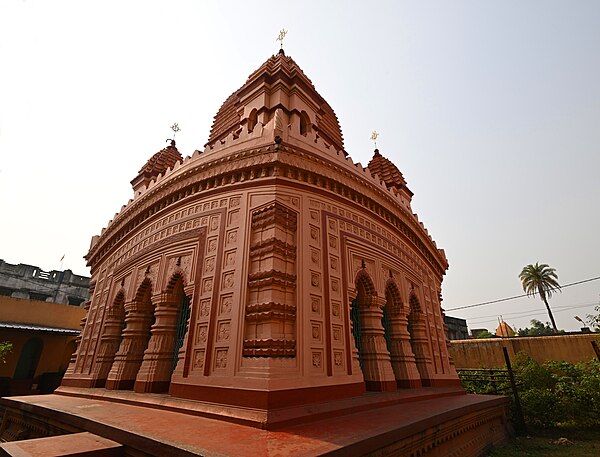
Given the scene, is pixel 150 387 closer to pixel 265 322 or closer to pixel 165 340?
pixel 165 340

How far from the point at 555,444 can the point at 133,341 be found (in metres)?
11.2

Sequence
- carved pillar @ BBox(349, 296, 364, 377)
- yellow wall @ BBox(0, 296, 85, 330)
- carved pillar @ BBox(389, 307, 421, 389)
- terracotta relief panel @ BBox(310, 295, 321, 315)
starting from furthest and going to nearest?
yellow wall @ BBox(0, 296, 85, 330) → carved pillar @ BBox(389, 307, 421, 389) → carved pillar @ BBox(349, 296, 364, 377) → terracotta relief panel @ BBox(310, 295, 321, 315)

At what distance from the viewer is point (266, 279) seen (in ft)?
19.0

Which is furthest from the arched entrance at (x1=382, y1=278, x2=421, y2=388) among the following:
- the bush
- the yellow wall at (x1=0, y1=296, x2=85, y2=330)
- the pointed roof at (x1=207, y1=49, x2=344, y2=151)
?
the yellow wall at (x1=0, y1=296, x2=85, y2=330)

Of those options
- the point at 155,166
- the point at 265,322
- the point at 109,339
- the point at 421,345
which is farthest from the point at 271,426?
the point at 155,166

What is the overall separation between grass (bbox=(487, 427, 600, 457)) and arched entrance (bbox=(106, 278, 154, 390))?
870 centimetres

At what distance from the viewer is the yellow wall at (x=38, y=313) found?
18.7m

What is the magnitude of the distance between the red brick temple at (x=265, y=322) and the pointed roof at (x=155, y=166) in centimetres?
335

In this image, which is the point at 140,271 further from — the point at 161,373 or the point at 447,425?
the point at 447,425

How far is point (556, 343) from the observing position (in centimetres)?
1747

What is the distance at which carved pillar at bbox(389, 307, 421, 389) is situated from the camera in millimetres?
8406

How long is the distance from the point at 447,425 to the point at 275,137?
266 inches

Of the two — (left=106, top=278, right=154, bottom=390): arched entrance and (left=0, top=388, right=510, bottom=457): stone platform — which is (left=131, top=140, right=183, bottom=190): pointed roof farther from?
(left=0, top=388, right=510, bottom=457): stone platform

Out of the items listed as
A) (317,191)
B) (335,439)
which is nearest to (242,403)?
(335,439)
